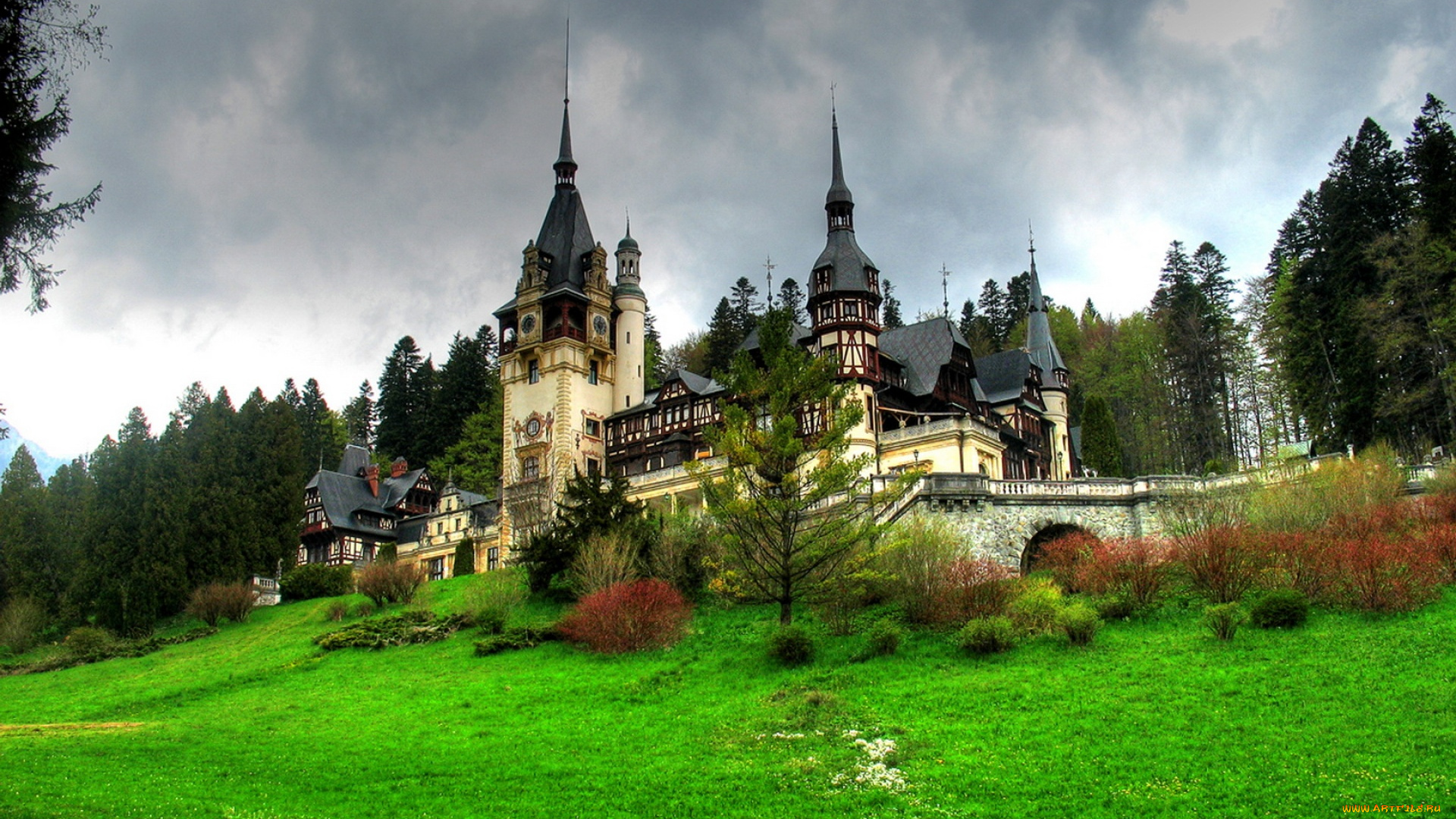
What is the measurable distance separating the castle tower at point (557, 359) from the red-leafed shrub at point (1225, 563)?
33.8m

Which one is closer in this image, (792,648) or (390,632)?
(792,648)

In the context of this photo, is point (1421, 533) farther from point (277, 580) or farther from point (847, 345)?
point (277, 580)

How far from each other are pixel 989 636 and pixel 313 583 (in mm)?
33412

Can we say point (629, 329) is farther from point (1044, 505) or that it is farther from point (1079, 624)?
point (1079, 624)

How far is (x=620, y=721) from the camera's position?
23625mm

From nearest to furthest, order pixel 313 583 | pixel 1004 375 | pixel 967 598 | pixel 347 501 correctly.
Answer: pixel 967 598, pixel 313 583, pixel 1004 375, pixel 347 501

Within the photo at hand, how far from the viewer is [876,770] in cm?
1889

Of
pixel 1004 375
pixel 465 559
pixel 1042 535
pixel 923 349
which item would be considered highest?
pixel 923 349

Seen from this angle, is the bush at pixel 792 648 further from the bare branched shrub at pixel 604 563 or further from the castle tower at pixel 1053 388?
the castle tower at pixel 1053 388

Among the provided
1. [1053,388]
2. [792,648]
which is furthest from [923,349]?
[792,648]

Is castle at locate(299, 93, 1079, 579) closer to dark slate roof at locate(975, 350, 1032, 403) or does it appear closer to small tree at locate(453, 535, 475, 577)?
dark slate roof at locate(975, 350, 1032, 403)

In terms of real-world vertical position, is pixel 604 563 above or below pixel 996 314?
below

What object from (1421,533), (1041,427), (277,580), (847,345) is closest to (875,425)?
(847,345)

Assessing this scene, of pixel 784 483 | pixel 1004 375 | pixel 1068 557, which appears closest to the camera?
pixel 784 483
